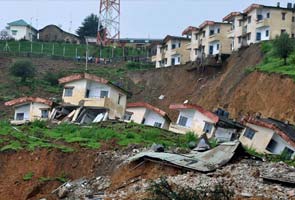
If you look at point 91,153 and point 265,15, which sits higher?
point 265,15

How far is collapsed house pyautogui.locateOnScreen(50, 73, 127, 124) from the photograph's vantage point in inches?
1447

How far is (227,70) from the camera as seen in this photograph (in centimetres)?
5794

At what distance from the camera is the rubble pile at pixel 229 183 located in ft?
52.3

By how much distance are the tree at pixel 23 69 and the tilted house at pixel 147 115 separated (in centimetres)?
2126

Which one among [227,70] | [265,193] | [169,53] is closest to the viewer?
[265,193]

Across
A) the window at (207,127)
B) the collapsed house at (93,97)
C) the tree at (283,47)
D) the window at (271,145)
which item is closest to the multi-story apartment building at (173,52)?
the tree at (283,47)

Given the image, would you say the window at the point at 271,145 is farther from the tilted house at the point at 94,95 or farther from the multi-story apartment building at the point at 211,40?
the multi-story apartment building at the point at 211,40

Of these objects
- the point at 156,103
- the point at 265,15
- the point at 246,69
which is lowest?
the point at 156,103

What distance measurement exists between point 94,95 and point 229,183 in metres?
22.4

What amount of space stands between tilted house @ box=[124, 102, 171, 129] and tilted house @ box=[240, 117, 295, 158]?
772 cm

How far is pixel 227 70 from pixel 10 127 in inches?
1283

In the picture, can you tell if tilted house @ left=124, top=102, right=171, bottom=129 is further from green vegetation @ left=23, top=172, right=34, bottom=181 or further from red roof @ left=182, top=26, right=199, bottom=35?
red roof @ left=182, top=26, right=199, bottom=35

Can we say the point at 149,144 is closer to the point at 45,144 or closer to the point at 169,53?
the point at 45,144

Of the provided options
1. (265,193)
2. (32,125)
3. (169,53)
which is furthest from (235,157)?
(169,53)
